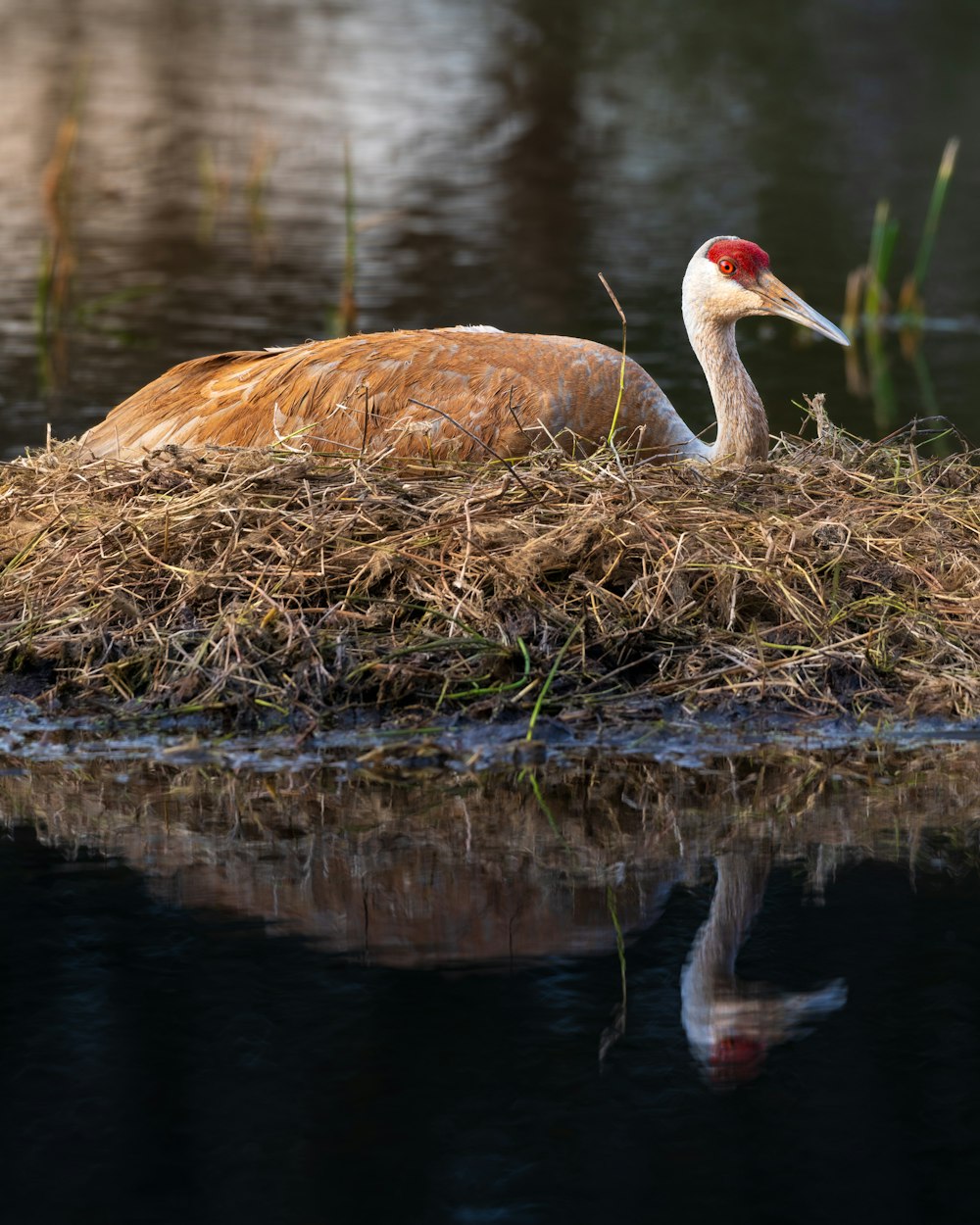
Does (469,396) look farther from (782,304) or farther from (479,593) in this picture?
(782,304)

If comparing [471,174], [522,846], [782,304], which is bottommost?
[522,846]

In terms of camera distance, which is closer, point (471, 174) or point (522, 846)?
point (522, 846)

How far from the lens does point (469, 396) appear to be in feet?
19.5

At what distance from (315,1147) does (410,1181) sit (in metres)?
0.18

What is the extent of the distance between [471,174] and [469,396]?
488 inches

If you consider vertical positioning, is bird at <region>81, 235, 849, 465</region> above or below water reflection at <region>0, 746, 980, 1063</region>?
above

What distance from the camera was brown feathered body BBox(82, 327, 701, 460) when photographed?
5.92 metres

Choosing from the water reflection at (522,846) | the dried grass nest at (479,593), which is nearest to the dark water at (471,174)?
the dried grass nest at (479,593)

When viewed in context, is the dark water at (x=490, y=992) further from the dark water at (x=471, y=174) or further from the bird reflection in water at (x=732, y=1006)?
the dark water at (x=471, y=174)

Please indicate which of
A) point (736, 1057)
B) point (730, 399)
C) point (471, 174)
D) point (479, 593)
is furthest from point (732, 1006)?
point (471, 174)

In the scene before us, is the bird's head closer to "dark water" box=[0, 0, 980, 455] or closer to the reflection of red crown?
"dark water" box=[0, 0, 980, 455]

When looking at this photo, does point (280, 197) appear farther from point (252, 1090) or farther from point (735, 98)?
point (252, 1090)

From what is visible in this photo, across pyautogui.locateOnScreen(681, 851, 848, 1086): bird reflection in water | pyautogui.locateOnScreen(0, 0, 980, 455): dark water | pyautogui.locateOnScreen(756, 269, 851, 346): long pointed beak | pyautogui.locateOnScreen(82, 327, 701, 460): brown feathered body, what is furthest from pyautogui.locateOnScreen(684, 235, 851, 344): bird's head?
pyautogui.locateOnScreen(681, 851, 848, 1086): bird reflection in water

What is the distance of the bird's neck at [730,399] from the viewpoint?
630 centimetres
